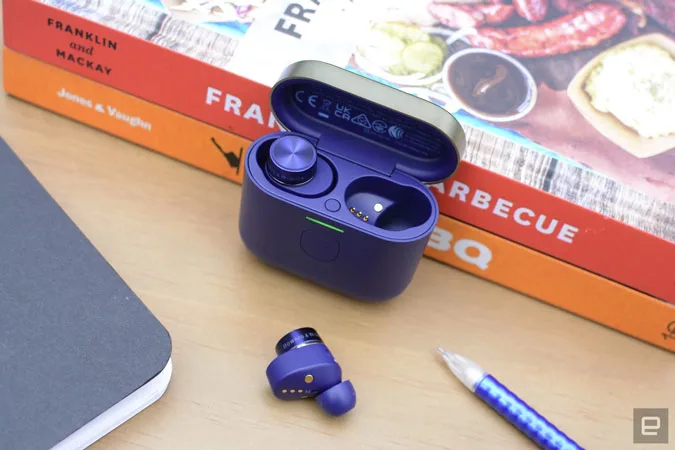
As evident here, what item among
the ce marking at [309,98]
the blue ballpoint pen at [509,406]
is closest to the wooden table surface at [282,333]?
the blue ballpoint pen at [509,406]

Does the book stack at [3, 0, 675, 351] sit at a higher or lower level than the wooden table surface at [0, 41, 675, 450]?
higher

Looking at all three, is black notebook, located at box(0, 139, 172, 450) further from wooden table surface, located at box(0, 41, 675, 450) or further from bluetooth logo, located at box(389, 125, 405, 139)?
bluetooth logo, located at box(389, 125, 405, 139)

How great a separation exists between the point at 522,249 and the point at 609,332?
103 millimetres

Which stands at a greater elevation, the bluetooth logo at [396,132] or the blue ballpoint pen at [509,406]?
the bluetooth logo at [396,132]

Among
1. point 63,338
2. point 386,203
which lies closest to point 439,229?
point 386,203

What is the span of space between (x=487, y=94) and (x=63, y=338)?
347mm

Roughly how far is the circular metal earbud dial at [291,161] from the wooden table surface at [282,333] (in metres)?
0.09

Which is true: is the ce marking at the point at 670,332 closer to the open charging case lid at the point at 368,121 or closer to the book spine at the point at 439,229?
the book spine at the point at 439,229

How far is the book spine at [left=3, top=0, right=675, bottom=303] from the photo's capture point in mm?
539

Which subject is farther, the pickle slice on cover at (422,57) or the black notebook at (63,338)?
the pickle slice on cover at (422,57)

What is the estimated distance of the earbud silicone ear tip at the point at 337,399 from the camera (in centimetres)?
51

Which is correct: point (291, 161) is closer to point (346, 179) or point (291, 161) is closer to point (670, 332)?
point (346, 179)

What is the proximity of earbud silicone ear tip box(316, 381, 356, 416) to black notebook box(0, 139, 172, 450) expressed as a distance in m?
0.11

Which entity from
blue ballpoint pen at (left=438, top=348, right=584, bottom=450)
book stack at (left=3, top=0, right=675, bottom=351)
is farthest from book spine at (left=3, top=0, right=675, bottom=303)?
blue ballpoint pen at (left=438, top=348, right=584, bottom=450)
